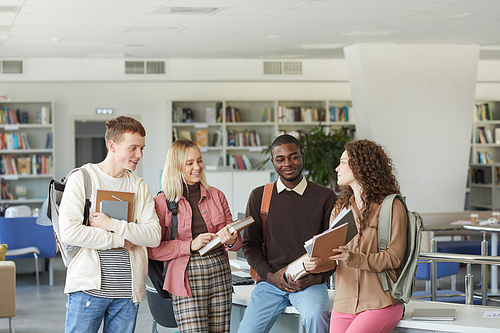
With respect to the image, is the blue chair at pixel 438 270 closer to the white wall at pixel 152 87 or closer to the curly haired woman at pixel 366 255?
the curly haired woman at pixel 366 255

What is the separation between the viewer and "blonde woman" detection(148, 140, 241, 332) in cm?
262

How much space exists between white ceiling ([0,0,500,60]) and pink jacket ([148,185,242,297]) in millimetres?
2901

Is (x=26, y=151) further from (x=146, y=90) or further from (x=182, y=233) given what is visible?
(x=182, y=233)

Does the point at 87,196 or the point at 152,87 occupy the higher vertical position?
the point at 152,87

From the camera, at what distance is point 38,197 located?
9617 millimetres

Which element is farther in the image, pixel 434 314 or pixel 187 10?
pixel 187 10

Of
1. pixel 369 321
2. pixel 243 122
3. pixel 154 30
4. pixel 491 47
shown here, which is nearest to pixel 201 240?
pixel 369 321

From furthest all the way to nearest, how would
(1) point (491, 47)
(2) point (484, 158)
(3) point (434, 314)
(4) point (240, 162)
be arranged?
(2) point (484, 158)
(4) point (240, 162)
(1) point (491, 47)
(3) point (434, 314)

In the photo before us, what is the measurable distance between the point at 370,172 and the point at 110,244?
117 centimetres

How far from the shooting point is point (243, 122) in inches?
394

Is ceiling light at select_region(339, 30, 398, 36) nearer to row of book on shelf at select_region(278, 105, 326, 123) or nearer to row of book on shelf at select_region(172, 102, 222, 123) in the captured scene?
row of book on shelf at select_region(278, 105, 326, 123)

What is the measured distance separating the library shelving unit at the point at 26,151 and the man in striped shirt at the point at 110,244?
734cm

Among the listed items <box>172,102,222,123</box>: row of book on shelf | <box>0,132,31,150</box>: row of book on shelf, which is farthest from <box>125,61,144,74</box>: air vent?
<box>0,132,31,150</box>: row of book on shelf

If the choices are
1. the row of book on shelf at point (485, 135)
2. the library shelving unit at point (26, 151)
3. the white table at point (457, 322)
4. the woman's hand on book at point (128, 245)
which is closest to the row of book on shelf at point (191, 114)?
the library shelving unit at point (26, 151)
